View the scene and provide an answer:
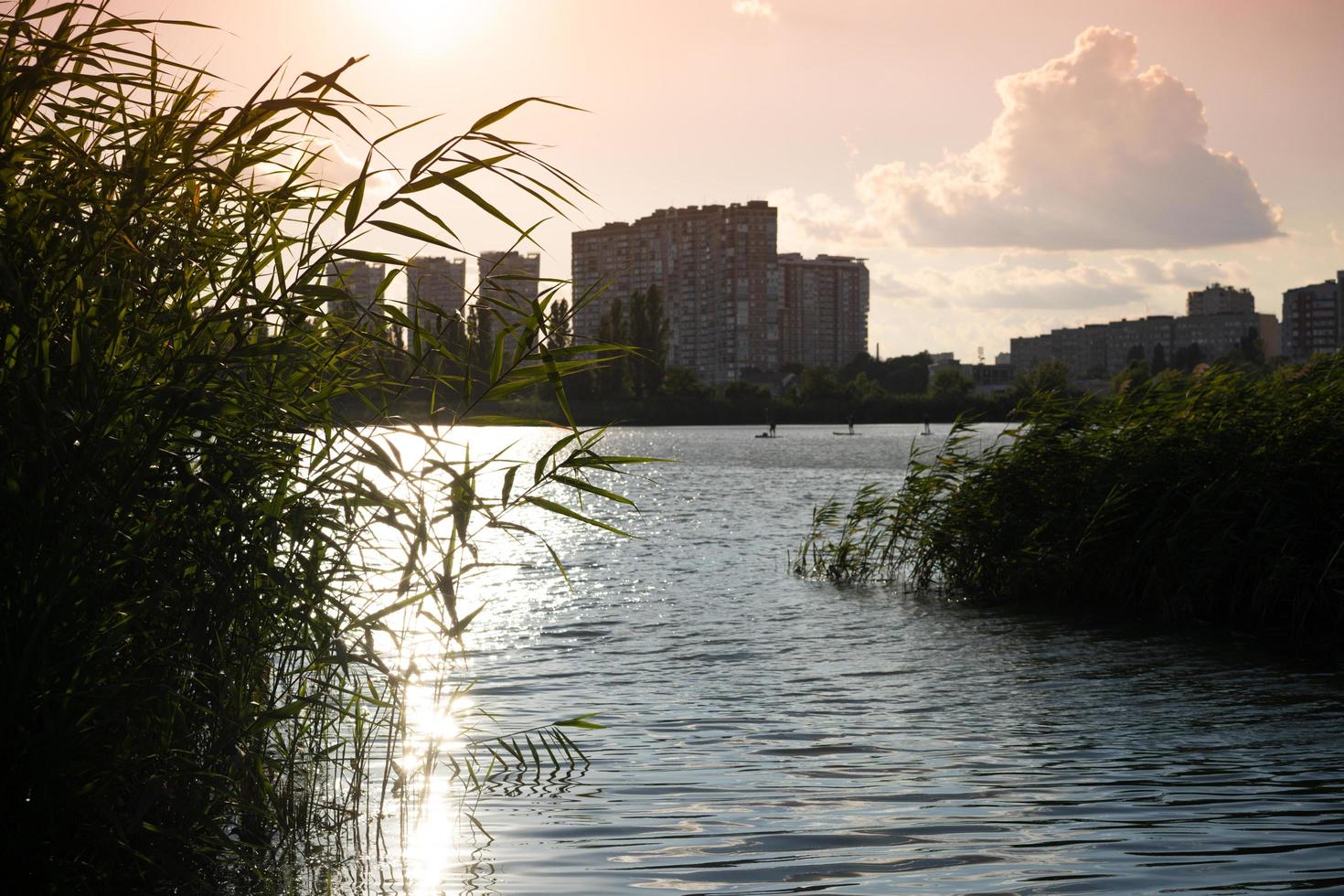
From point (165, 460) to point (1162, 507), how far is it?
36.5 feet

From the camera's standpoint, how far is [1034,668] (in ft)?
38.2

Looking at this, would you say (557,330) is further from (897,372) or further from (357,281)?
(897,372)

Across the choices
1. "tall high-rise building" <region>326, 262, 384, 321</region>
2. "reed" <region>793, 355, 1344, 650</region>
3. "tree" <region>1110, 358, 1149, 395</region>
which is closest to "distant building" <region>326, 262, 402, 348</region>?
"tall high-rise building" <region>326, 262, 384, 321</region>

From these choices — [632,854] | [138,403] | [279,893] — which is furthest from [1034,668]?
[138,403]

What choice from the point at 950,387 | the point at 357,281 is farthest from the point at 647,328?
the point at 357,281

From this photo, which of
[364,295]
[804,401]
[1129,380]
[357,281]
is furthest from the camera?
[804,401]

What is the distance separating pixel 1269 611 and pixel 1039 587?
9.57 feet

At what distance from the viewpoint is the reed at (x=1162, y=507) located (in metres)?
12.4

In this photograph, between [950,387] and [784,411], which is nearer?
[950,387]

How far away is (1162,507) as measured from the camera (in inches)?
519

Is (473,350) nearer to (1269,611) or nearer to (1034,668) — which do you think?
(1034,668)

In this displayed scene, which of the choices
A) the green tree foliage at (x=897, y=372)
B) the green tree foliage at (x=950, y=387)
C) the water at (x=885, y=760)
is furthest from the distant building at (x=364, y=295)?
the green tree foliage at (x=897, y=372)

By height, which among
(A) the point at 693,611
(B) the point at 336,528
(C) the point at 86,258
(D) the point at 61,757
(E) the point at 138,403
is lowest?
(A) the point at 693,611

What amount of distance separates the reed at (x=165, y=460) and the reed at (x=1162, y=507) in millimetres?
9480
